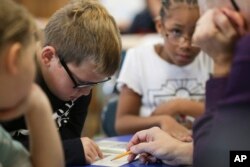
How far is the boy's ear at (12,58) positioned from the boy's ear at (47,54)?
0.43 meters

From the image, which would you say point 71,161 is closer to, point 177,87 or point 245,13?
point 245,13

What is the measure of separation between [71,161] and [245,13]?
20.7 inches

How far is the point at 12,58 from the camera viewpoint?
0.75 m

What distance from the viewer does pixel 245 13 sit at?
2.82 ft

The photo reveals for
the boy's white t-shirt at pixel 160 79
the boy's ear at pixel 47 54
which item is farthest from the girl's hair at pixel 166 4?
the boy's ear at pixel 47 54

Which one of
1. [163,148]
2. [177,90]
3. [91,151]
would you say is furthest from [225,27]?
[177,90]

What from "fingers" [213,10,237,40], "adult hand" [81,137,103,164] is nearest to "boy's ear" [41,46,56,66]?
"adult hand" [81,137,103,164]

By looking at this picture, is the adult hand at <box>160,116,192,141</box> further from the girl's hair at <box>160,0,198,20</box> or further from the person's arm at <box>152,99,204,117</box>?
the girl's hair at <box>160,0,198,20</box>

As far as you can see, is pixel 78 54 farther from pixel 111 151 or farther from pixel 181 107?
pixel 181 107

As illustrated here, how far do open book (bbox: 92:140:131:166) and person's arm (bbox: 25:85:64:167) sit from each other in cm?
21

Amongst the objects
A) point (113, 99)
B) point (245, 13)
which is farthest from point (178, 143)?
point (113, 99)

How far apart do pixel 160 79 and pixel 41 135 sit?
3.28ft

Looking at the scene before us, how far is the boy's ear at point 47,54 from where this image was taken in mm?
1192

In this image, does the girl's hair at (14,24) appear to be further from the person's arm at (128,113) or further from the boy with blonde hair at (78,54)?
the person's arm at (128,113)
